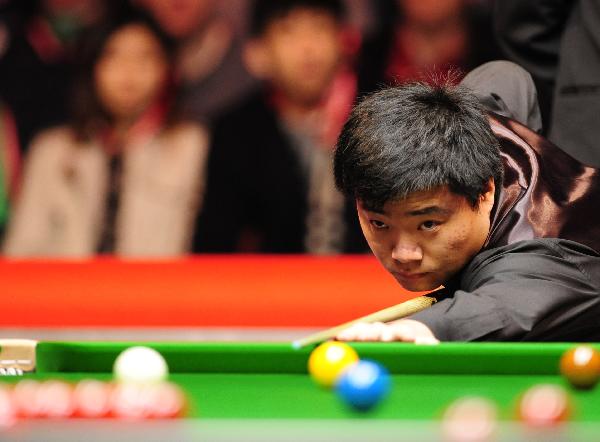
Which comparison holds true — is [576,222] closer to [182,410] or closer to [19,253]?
[182,410]

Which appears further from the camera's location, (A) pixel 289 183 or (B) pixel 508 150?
(A) pixel 289 183

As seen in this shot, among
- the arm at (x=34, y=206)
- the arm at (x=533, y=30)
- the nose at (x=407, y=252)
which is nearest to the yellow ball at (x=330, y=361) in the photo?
the nose at (x=407, y=252)

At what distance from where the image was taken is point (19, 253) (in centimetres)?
587

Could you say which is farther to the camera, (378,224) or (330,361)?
(378,224)

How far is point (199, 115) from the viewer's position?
19.1 ft

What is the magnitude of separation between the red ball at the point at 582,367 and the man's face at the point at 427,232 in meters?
0.48

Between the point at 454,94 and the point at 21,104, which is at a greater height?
the point at 21,104

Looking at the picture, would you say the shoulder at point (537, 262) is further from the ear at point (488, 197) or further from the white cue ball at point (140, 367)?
the white cue ball at point (140, 367)

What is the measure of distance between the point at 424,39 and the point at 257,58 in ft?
2.99

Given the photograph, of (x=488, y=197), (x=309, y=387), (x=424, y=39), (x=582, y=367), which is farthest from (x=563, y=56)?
(x=424, y=39)

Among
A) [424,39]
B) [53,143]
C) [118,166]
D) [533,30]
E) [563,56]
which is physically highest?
[424,39]

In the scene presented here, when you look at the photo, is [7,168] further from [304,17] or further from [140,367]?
[140,367]

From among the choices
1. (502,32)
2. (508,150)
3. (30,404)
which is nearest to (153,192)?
(502,32)

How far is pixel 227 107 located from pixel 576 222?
3.70 m
